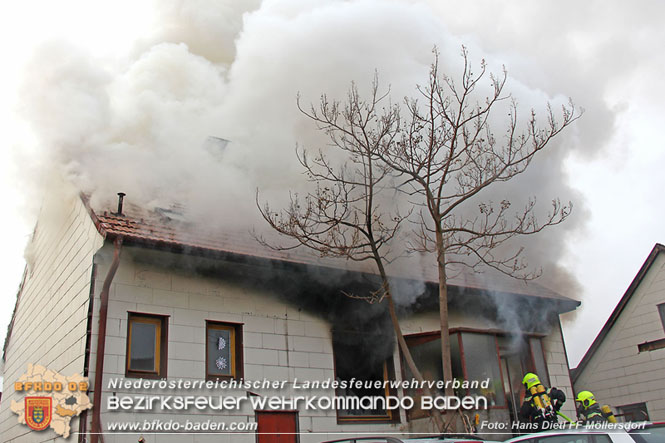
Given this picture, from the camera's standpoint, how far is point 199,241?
378 inches

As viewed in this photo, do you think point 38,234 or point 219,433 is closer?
point 219,433

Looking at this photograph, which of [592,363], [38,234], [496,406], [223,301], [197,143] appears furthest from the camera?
[592,363]

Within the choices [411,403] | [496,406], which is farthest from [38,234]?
[496,406]

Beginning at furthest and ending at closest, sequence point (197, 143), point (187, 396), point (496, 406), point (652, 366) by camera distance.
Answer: point (652, 366)
point (197, 143)
point (496, 406)
point (187, 396)

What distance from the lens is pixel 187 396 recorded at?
29.0 ft

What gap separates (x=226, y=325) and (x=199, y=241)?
1.42 meters

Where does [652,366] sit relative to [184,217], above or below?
below

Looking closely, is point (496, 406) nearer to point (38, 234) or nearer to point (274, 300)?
point (274, 300)

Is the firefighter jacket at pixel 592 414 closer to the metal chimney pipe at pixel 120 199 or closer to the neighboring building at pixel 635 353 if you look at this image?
the neighboring building at pixel 635 353

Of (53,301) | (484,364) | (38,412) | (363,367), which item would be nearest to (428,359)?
(484,364)

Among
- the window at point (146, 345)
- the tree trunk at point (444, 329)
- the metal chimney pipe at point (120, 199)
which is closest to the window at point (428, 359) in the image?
the tree trunk at point (444, 329)

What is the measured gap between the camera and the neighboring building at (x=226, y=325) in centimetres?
879

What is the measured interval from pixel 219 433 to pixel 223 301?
6.61 feet

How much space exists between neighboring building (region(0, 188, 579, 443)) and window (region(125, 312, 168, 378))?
16mm
